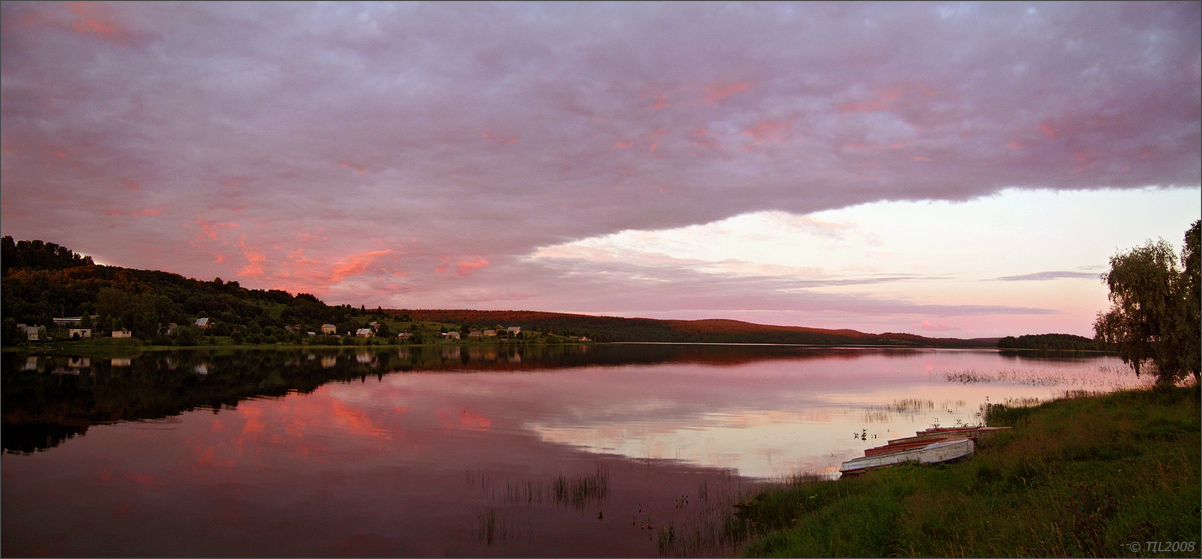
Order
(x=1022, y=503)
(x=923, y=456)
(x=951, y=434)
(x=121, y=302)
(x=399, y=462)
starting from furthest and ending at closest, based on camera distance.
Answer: (x=121, y=302) → (x=951, y=434) → (x=399, y=462) → (x=923, y=456) → (x=1022, y=503)

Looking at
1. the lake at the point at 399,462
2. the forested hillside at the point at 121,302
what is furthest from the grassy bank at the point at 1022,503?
the forested hillside at the point at 121,302

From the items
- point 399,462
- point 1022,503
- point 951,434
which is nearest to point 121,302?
point 399,462

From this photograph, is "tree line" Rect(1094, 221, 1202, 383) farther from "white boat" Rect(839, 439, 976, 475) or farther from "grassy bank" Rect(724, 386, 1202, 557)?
"white boat" Rect(839, 439, 976, 475)

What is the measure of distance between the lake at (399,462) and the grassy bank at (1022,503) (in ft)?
9.06

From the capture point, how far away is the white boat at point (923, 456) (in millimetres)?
19984

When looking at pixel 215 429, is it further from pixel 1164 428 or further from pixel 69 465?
pixel 1164 428

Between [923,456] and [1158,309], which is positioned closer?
[923,456]

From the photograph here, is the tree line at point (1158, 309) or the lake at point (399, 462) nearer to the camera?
the lake at point (399, 462)

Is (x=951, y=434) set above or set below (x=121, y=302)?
below

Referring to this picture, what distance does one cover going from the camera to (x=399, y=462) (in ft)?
82.2

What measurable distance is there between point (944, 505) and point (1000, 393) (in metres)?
50.8

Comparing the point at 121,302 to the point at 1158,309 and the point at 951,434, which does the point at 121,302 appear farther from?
the point at 1158,309

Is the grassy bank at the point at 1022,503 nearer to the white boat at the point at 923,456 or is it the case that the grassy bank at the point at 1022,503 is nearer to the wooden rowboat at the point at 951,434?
the white boat at the point at 923,456

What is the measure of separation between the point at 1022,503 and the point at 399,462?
21557mm
